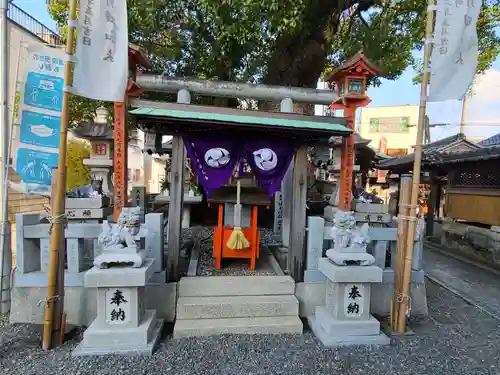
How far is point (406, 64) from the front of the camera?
13.1 m

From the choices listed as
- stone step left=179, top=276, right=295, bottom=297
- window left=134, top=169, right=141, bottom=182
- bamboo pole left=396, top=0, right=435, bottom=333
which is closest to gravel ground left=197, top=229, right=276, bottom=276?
stone step left=179, top=276, right=295, bottom=297

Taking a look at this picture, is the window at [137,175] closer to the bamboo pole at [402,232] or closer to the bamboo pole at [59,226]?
the bamboo pole at [59,226]

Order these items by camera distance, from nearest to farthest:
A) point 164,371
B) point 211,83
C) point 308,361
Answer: point 164,371
point 308,361
point 211,83

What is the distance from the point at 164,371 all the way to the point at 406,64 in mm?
14462

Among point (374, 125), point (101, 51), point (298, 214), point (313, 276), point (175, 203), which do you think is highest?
point (374, 125)

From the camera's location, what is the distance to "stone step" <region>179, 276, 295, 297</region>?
511 cm

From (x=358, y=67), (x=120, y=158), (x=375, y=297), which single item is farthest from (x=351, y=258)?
(x=120, y=158)

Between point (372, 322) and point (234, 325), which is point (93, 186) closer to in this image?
point (234, 325)

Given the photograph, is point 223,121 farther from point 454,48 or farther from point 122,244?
point 454,48

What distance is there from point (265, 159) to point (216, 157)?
0.89 metres

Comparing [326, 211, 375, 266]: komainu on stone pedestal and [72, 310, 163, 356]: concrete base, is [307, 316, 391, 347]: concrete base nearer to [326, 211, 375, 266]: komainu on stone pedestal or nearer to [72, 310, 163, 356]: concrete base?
[326, 211, 375, 266]: komainu on stone pedestal

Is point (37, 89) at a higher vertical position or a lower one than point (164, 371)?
higher

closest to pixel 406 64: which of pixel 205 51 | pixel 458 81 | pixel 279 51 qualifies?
pixel 279 51

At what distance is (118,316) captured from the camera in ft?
14.2
